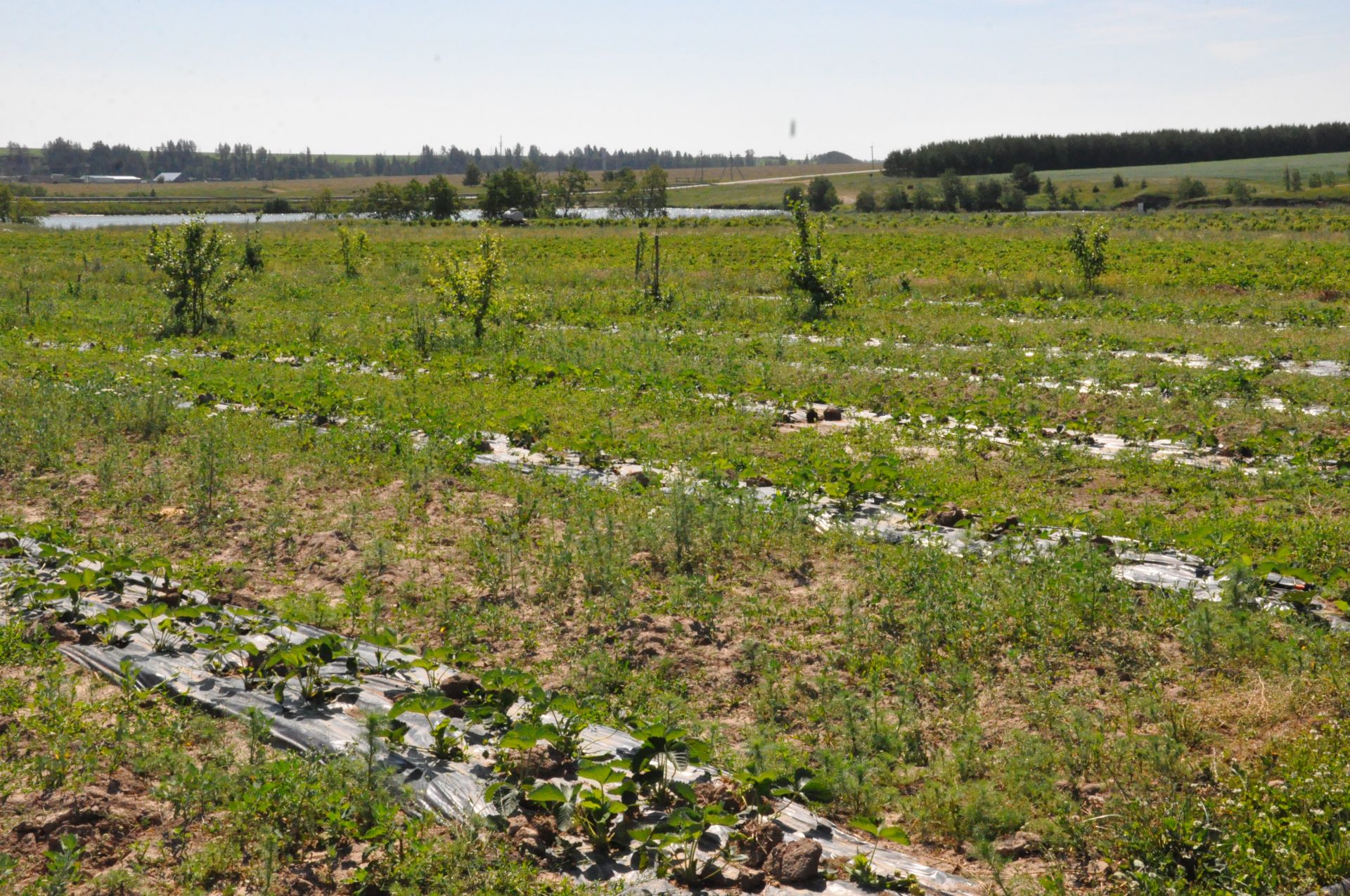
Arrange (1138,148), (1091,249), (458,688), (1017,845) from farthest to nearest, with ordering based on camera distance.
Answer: (1138,148), (1091,249), (458,688), (1017,845)

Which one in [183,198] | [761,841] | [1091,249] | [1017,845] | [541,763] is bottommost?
[1017,845]

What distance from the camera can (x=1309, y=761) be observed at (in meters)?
4.39

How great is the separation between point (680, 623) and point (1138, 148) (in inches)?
5380

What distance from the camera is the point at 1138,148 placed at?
12250 centimetres

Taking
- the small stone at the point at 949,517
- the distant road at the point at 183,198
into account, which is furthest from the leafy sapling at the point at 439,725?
the distant road at the point at 183,198

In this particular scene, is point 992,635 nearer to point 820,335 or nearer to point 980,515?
point 980,515

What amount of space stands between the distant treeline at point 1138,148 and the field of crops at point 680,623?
120m

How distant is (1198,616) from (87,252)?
157ft

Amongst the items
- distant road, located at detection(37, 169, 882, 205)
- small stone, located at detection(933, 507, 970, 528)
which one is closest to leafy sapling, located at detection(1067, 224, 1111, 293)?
small stone, located at detection(933, 507, 970, 528)

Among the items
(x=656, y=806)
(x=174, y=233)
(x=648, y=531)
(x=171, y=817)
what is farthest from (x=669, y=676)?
(x=174, y=233)

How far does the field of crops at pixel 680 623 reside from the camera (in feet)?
13.2

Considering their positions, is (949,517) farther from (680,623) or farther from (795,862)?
(795,862)

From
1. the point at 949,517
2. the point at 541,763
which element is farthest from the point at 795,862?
the point at 949,517

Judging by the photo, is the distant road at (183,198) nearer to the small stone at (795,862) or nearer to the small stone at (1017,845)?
the small stone at (1017,845)
